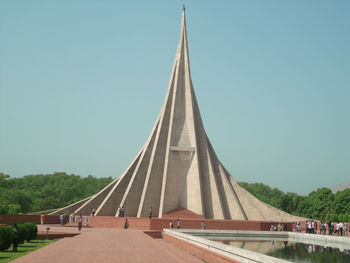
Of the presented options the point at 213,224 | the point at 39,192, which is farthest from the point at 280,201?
the point at 39,192

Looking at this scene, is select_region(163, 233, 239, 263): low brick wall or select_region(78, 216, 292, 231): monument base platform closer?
select_region(163, 233, 239, 263): low brick wall

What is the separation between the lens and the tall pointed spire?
85.2ft

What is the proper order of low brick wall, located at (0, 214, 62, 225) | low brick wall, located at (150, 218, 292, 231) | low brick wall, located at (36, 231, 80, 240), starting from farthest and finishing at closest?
low brick wall, located at (0, 214, 62, 225), low brick wall, located at (150, 218, 292, 231), low brick wall, located at (36, 231, 80, 240)

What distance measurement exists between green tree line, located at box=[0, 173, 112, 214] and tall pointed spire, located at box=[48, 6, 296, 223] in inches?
616

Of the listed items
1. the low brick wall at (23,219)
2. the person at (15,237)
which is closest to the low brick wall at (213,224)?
the low brick wall at (23,219)

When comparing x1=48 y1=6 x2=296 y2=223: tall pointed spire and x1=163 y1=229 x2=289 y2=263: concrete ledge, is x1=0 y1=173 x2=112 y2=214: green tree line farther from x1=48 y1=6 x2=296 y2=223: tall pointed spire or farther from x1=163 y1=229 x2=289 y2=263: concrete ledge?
x1=163 y1=229 x2=289 y2=263: concrete ledge

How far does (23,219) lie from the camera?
20406 millimetres

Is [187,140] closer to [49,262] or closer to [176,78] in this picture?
[176,78]

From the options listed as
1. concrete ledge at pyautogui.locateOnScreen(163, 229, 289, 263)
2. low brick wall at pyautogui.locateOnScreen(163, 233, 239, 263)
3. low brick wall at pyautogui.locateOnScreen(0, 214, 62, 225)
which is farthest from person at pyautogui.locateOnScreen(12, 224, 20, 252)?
low brick wall at pyautogui.locateOnScreen(0, 214, 62, 225)

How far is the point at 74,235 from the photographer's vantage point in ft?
50.9

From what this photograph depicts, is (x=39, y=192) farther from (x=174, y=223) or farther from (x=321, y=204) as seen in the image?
(x=174, y=223)

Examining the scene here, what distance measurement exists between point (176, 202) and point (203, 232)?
9680 millimetres

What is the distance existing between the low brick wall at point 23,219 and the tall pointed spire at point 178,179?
2.94 metres

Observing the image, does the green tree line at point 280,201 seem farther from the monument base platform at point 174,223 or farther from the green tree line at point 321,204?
the monument base platform at point 174,223
